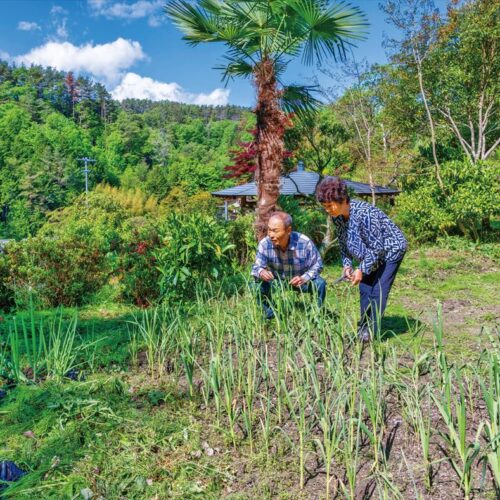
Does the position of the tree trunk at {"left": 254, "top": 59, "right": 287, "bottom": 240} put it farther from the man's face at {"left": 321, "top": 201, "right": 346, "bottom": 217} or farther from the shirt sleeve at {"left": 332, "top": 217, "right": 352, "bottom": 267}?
the man's face at {"left": 321, "top": 201, "right": 346, "bottom": 217}

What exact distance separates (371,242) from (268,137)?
14.9 feet

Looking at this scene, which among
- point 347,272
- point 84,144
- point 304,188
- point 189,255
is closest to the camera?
point 347,272

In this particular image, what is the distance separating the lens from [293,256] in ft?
12.9

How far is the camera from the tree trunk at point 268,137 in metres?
7.44

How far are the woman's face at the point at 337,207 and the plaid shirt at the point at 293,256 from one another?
24.3 inches

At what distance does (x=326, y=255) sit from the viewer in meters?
9.53

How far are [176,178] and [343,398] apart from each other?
6325 centimetres

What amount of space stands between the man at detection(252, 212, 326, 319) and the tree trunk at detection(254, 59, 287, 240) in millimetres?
3490

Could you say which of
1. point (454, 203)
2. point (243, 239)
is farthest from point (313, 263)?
point (454, 203)

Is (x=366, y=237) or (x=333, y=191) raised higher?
(x=333, y=191)

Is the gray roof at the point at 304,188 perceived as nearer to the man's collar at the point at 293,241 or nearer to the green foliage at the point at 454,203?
the green foliage at the point at 454,203

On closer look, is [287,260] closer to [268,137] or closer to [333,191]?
[333,191]

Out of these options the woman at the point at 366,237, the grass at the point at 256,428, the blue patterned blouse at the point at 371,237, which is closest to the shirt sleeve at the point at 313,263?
the woman at the point at 366,237

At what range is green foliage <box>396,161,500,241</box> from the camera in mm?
9695
